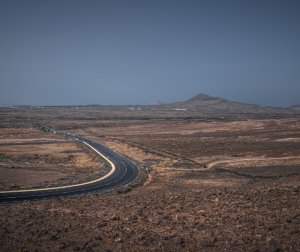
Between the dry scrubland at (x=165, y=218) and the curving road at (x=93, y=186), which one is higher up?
the dry scrubland at (x=165, y=218)

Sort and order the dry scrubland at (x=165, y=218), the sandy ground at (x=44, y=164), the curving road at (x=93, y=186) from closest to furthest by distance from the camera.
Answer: the dry scrubland at (x=165, y=218) → the curving road at (x=93, y=186) → the sandy ground at (x=44, y=164)

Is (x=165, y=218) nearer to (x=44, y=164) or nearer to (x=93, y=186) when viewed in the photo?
(x=93, y=186)

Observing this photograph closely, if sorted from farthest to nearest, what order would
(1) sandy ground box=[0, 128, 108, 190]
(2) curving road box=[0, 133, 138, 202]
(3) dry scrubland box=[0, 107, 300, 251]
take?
1. (1) sandy ground box=[0, 128, 108, 190]
2. (2) curving road box=[0, 133, 138, 202]
3. (3) dry scrubland box=[0, 107, 300, 251]

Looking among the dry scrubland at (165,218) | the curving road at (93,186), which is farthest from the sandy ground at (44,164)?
the curving road at (93,186)

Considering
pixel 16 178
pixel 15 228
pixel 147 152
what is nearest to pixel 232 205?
pixel 15 228

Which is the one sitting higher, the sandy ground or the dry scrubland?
the dry scrubland

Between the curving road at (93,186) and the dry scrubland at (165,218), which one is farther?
the curving road at (93,186)

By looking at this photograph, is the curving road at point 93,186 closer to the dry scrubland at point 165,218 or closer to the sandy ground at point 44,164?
the sandy ground at point 44,164

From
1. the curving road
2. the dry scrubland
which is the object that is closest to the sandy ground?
the dry scrubland

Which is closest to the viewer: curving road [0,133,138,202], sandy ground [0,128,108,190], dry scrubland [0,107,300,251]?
dry scrubland [0,107,300,251]

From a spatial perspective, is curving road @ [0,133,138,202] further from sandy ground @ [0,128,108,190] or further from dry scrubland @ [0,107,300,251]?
dry scrubland @ [0,107,300,251]

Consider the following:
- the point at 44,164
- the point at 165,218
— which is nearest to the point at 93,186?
the point at 165,218

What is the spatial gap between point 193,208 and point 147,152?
57737 mm

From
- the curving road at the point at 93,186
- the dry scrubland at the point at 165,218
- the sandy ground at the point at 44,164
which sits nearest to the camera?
the dry scrubland at the point at 165,218
